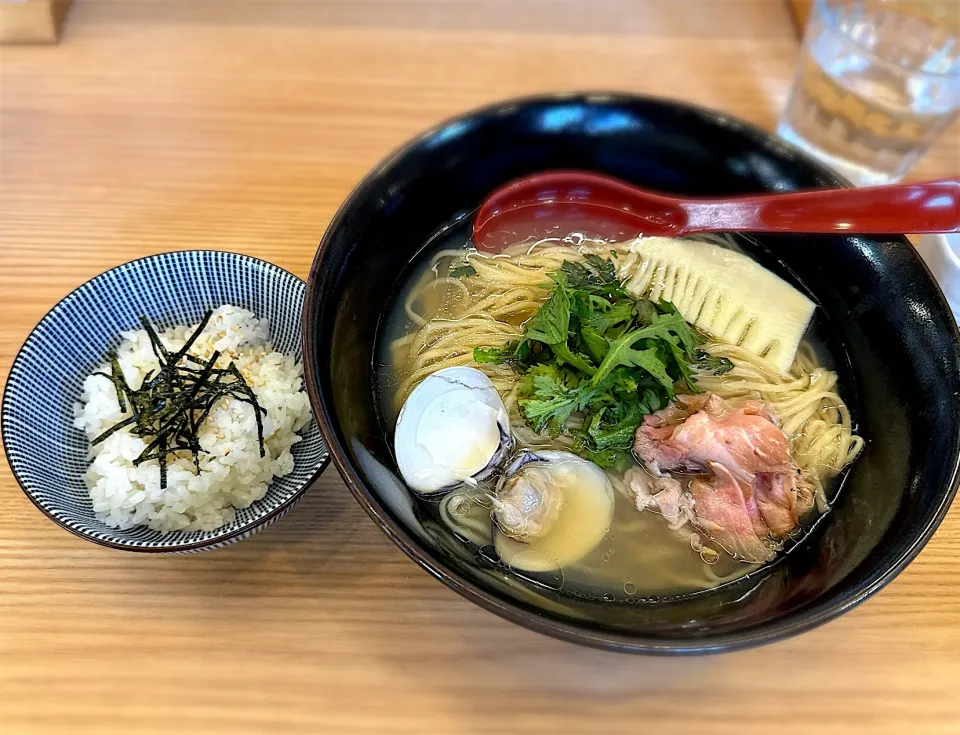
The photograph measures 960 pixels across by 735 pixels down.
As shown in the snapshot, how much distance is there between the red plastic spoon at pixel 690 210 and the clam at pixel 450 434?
0.47 m

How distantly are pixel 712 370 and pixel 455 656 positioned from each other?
0.81 meters

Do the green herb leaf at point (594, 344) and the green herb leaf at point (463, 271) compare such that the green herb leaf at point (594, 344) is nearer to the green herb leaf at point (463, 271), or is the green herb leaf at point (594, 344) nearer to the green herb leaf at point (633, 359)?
the green herb leaf at point (633, 359)

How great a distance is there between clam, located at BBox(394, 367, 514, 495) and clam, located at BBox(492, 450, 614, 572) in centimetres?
6

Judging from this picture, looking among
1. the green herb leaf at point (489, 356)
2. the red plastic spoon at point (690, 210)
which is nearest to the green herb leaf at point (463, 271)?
the red plastic spoon at point (690, 210)

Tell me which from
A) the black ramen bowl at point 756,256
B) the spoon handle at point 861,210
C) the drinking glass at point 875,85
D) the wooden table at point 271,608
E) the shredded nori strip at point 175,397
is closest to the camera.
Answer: the black ramen bowl at point 756,256

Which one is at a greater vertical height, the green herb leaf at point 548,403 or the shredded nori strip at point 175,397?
the green herb leaf at point 548,403

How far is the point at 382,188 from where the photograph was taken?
4.58ft

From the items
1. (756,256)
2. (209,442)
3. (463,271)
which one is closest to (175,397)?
(209,442)

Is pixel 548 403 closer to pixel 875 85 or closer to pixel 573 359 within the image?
pixel 573 359

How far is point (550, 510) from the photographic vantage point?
126cm

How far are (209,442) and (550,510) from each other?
0.66 meters

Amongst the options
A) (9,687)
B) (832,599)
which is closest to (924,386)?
(832,599)

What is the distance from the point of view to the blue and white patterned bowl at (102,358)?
117 centimetres

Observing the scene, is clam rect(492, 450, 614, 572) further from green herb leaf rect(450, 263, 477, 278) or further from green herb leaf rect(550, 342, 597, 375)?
green herb leaf rect(450, 263, 477, 278)
